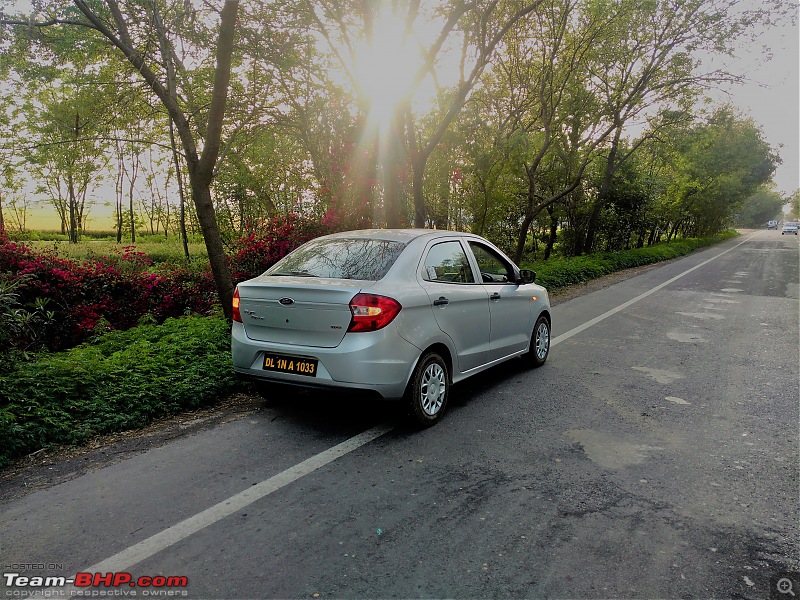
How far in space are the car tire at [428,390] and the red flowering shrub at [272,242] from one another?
240 inches

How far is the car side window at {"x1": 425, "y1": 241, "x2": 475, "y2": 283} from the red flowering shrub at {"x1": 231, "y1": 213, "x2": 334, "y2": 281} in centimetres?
537

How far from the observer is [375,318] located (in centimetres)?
440

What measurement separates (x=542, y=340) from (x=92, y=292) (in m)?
7.04

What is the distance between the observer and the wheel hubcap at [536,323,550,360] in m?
7.07

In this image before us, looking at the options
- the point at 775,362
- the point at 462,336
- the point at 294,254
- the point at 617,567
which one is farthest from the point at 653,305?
the point at 617,567

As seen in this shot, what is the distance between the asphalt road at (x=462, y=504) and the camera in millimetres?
2787

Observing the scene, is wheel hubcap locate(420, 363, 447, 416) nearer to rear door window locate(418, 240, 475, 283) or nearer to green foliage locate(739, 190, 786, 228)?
rear door window locate(418, 240, 475, 283)

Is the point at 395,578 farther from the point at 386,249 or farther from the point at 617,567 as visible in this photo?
the point at 386,249

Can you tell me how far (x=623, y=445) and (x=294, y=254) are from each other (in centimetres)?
336

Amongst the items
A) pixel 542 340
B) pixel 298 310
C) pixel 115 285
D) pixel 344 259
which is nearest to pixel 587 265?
pixel 542 340

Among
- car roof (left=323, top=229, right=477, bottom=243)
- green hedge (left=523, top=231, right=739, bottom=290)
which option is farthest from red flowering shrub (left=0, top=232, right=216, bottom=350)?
green hedge (left=523, top=231, right=739, bottom=290)

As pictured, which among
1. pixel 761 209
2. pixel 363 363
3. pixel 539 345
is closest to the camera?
pixel 363 363

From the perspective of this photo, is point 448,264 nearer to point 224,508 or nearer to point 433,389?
point 433,389

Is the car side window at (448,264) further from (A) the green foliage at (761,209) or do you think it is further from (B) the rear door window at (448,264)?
(A) the green foliage at (761,209)
